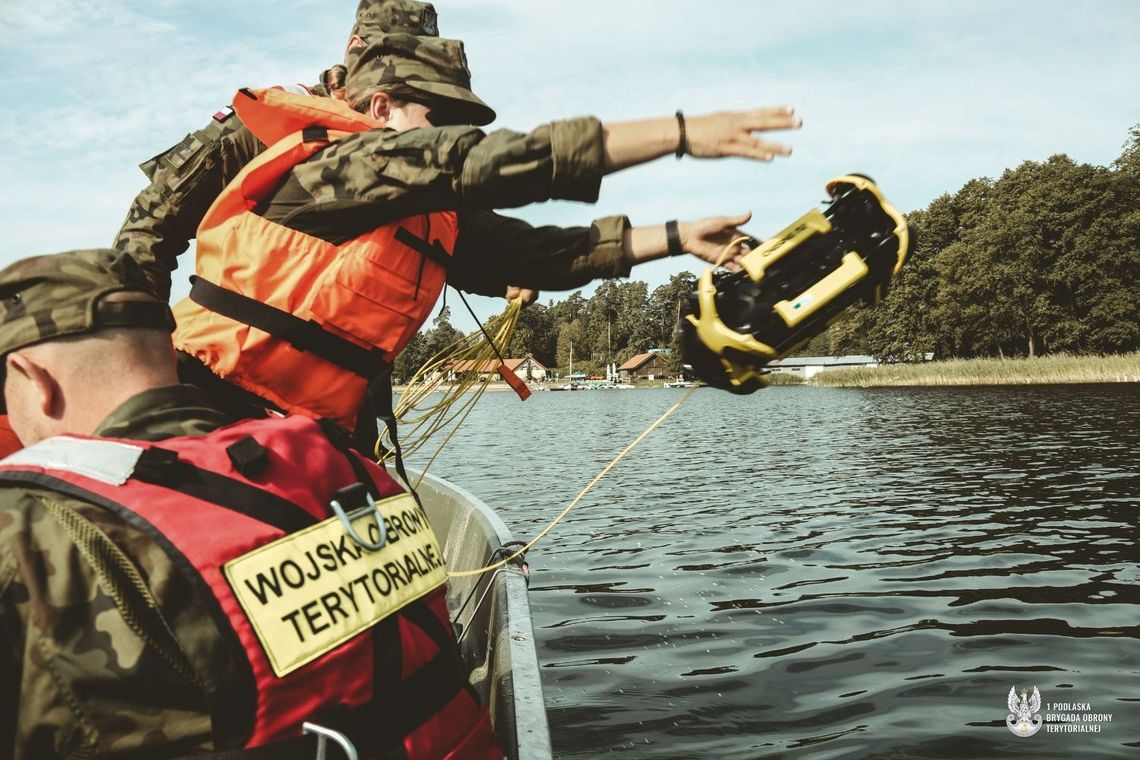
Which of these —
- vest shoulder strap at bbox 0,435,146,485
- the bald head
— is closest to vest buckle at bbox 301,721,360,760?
vest shoulder strap at bbox 0,435,146,485

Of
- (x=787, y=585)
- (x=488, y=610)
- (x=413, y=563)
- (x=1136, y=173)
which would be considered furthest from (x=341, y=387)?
(x=1136, y=173)

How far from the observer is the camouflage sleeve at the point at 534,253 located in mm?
2871

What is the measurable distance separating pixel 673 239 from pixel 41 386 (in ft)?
5.93

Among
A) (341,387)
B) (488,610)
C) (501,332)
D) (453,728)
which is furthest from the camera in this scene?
(488,610)

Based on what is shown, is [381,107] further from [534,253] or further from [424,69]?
[534,253]

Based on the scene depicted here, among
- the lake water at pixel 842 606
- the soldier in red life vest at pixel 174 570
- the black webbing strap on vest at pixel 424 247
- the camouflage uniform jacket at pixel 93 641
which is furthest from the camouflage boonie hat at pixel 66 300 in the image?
the lake water at pixel 842 606

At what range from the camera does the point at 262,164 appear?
8.67ft

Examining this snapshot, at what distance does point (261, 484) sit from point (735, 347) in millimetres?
1464

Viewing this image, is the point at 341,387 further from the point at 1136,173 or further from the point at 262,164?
the point at 1136,173

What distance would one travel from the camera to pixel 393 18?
325cm

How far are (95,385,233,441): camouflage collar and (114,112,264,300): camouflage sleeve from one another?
176 cm

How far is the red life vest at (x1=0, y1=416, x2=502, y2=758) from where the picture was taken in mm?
1575

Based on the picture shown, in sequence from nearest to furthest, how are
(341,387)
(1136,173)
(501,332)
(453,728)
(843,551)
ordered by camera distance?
1. (453,728)
2. (341,387)
3. (501,332)
4. (843,551)
5. (1136,173)
